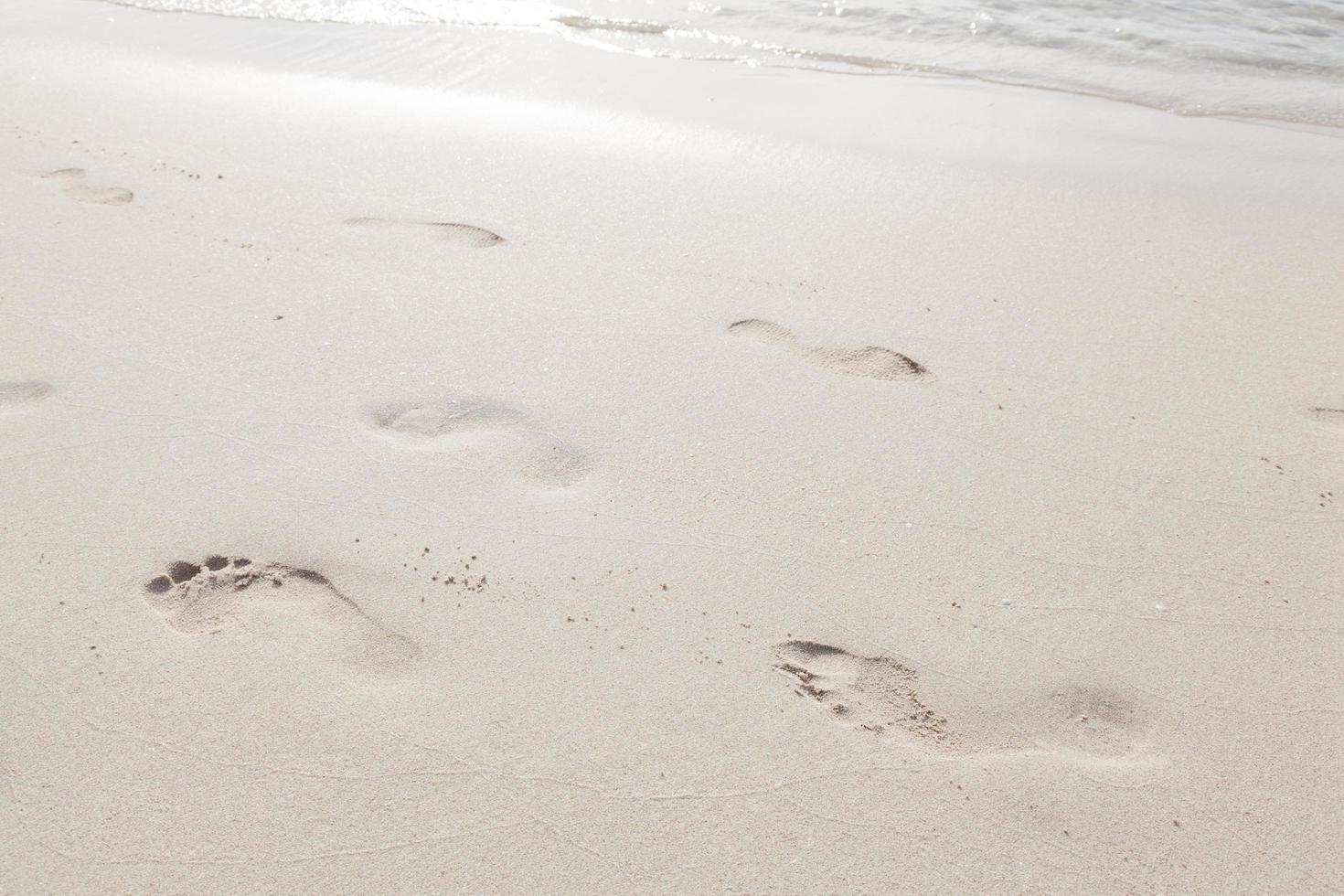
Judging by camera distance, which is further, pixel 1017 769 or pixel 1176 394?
pixel 1176 394

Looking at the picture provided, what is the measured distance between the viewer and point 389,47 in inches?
196

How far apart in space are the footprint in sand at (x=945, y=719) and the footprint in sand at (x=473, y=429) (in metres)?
0.63

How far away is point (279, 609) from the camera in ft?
5.89

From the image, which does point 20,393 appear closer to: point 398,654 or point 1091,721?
point 398,654

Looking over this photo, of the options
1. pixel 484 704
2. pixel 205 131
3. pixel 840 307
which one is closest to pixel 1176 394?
pixel 840 307

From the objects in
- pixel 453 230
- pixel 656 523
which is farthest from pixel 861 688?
pixel 453 230

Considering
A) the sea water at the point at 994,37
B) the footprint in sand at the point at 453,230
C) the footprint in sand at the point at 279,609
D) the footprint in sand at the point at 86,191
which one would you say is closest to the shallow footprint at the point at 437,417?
the footprint in sand at the point at 279,609

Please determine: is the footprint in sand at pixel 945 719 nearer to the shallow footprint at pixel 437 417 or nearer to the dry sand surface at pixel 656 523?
the dry sand surface at pixel 656 523

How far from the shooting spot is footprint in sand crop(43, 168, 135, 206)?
3.19 meters

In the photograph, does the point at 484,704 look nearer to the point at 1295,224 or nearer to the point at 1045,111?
the point at 1295,224

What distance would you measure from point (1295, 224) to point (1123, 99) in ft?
5.60

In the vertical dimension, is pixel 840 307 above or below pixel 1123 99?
below

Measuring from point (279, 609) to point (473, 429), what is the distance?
0.61 metres

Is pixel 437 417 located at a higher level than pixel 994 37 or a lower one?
lower
